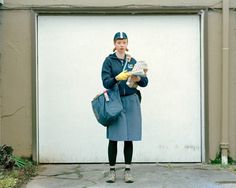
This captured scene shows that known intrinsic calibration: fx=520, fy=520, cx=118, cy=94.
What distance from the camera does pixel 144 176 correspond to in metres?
6.36

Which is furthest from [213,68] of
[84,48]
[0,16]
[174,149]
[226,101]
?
[0,16]

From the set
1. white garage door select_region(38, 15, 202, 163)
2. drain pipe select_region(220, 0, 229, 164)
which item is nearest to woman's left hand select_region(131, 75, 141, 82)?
white garage door select_region(38, 15, 202, 163)

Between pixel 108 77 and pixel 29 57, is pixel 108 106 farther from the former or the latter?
pixel 29 57

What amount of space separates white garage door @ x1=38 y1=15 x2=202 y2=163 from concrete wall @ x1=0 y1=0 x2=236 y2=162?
0.17m

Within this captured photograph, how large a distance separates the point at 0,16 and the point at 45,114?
4.84 feet

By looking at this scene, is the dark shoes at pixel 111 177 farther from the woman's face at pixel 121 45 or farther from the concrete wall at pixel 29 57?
the concrete wall at pixel 29 57

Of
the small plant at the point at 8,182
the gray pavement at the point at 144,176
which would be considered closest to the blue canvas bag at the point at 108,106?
the gray pavement at the point at 144,176

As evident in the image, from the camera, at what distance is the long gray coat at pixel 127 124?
5848 millimetres

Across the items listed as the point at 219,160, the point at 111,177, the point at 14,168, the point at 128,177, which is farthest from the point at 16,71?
the point at 219,160

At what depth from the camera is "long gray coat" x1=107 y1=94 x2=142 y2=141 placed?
5.85m

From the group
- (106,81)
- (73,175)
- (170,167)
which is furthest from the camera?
(170,167)

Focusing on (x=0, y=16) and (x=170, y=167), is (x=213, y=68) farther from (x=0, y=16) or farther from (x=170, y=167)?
(x=0, y=16)

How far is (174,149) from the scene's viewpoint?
725cm

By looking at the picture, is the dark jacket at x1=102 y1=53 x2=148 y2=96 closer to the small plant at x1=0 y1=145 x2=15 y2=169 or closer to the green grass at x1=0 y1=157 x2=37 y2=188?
the green grass at x1=0 y1=157 x2=37 y2=188
